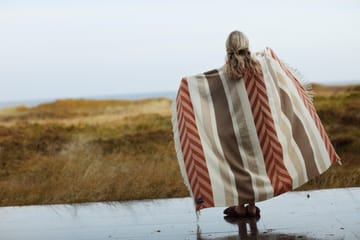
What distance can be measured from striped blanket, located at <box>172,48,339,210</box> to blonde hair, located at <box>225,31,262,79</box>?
0.07 m

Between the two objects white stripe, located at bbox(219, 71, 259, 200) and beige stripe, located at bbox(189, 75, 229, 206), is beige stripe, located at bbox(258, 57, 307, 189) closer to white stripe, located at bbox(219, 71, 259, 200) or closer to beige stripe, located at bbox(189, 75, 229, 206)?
white stripe, located at bbox(219, 71, 259, 200)

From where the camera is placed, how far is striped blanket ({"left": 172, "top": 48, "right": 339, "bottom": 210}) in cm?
565

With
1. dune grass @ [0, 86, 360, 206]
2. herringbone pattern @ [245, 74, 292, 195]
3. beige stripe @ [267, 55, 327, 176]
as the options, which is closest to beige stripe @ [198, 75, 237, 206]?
herringbone pattern @ [245, 74, 292, 195]

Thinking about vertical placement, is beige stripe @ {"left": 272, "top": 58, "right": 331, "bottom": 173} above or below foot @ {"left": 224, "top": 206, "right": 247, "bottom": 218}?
above

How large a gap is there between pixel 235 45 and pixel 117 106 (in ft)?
135

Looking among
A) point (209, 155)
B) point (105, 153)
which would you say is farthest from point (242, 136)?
point (105, 153)

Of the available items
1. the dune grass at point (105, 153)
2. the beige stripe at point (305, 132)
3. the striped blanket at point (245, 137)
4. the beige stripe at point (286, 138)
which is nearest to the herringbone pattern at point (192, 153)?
the striped blanket at point (245, 137)

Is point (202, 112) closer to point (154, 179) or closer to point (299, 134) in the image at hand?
point (299, 134)

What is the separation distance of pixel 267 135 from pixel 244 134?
19 centimetres

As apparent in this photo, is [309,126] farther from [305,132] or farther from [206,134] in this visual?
[206,134]

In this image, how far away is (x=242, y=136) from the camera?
18.9ft

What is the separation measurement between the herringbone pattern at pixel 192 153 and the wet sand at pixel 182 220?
26 cm

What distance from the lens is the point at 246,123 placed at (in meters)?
5.76

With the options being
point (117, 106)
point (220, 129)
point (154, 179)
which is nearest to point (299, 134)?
point (220, 129)
